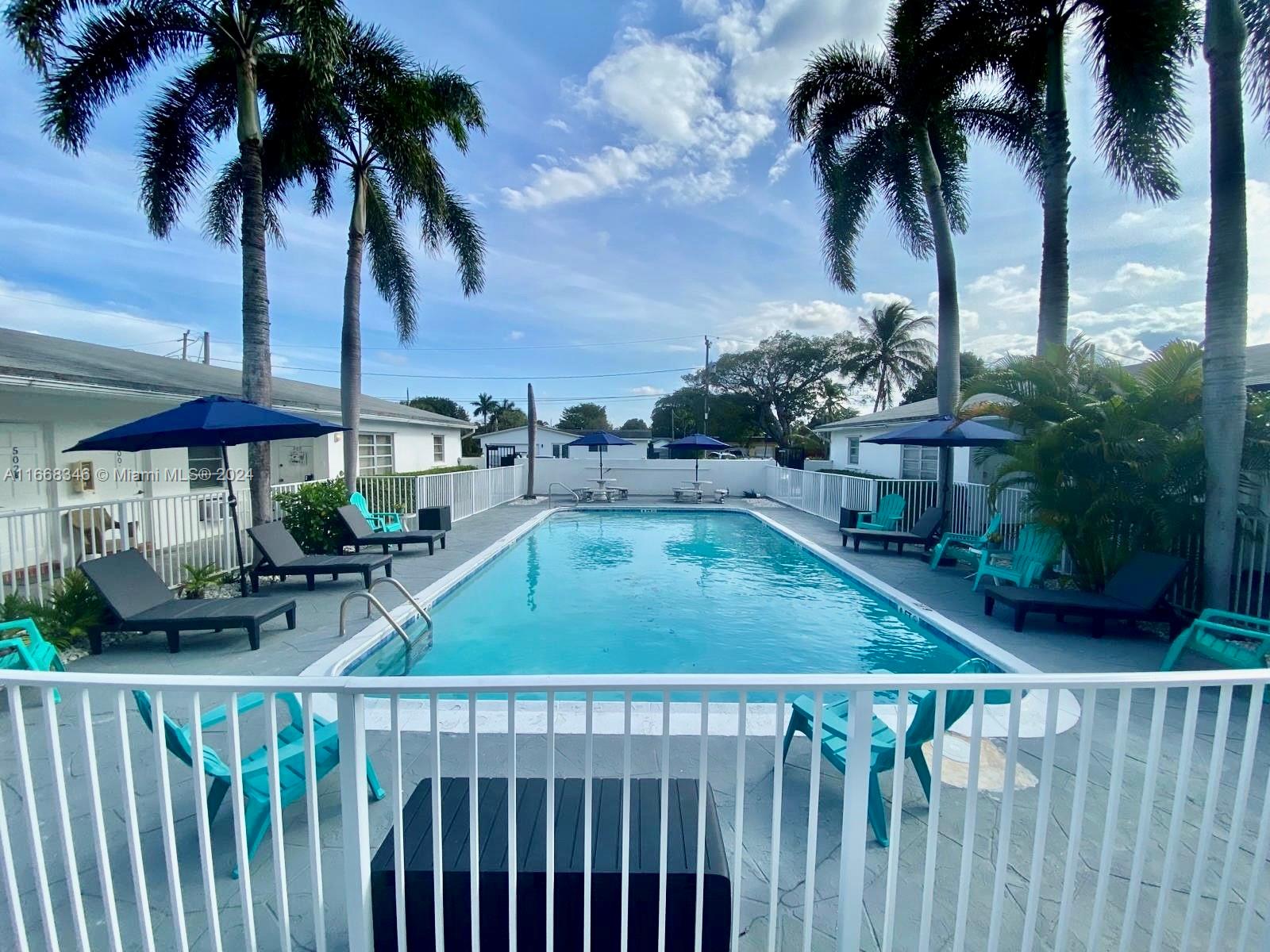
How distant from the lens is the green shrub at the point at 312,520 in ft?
30.4

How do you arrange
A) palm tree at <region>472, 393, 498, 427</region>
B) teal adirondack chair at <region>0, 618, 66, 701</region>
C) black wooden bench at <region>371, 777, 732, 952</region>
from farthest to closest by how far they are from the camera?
1. palm tree at <region>472, 393, 498, 427</region>
2. teal adirondack chair at <region>0, 618, 66, 701</region>
3. black wooden bench at <region>371, 777, 732, 952</region>

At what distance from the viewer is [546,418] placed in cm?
6675

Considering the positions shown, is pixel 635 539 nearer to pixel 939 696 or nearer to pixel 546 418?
pixel 939 696

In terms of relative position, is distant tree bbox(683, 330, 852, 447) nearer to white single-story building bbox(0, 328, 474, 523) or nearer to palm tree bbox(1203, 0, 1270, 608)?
white single-story building bbox(0, 328, 474, 523)

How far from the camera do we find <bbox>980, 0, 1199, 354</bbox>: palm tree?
8008 millimetres

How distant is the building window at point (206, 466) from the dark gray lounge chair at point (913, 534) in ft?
40.4

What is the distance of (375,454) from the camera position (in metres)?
17.1

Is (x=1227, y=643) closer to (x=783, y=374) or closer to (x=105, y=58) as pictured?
(x=105, y=58)

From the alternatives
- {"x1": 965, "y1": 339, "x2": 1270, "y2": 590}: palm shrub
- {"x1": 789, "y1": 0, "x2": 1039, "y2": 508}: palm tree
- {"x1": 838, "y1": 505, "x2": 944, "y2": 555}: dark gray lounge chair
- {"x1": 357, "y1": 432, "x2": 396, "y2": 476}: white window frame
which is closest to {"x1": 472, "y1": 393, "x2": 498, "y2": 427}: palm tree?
{"x1": 357, "y1": 432, "x2": 396, "y2": 476}: white window frame

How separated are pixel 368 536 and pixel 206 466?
5.44 m

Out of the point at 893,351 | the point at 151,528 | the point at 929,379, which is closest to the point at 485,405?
the point at 893,351

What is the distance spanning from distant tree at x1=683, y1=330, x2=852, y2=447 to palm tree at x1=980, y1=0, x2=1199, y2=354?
29884 millimetres

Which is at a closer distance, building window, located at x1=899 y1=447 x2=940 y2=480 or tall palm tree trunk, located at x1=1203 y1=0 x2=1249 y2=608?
tall palm tree trunk, located at x1=1203 y1=0 x2=1249 y2=608

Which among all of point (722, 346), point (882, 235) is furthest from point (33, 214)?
point (722, 346)
